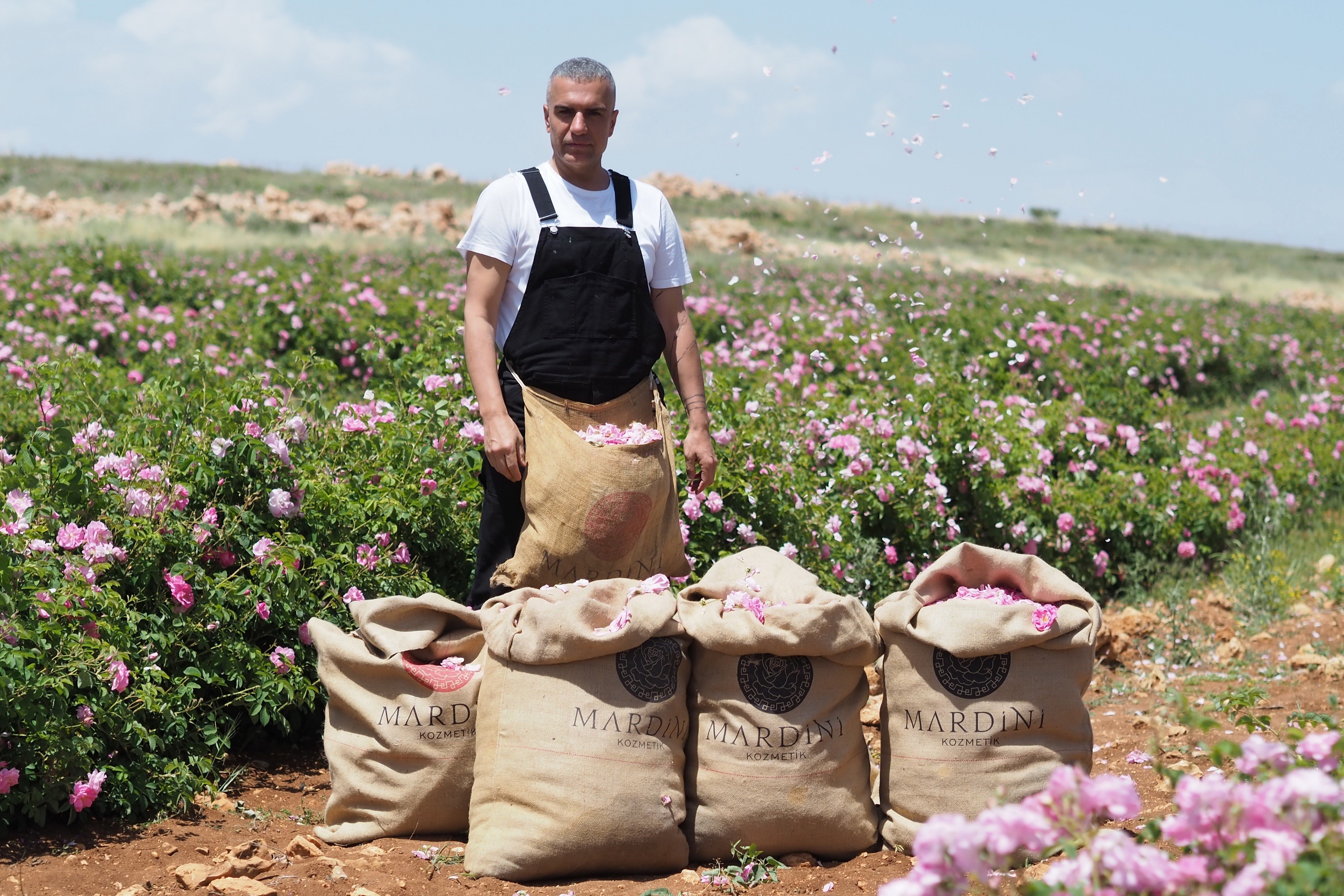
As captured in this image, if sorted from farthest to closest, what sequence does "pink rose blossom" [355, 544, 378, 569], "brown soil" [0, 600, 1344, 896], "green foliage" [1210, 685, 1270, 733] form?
"pink rose blossom" [355, 544, 378, 569] < "brown soil" [0, 600, 1344, 896] < "green foliage" [1210, 685, 1270, 733]

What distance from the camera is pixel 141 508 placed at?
3643 millimetres

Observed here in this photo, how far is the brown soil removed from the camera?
2928 millimetres

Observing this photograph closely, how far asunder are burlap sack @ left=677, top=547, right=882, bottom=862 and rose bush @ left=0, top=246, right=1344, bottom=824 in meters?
1.31

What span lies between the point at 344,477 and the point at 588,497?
1.39 m

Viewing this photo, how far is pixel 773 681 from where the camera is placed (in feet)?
10.2

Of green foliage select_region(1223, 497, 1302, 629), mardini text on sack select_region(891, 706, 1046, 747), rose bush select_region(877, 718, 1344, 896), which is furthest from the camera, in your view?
green foliage select_region(1223, 497, 1302, 629)

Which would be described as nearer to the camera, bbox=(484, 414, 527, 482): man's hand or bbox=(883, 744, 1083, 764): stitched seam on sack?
bbox=(883, 744, 1083, 764): stitched seam on sack

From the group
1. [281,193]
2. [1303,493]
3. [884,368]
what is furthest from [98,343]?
[281,193]

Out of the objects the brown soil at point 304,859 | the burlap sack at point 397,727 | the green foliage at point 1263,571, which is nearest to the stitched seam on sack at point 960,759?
the brown soil at point 304,859

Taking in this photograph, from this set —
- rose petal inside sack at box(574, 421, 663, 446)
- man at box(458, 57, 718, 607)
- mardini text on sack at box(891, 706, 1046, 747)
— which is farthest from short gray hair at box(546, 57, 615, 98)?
mardini text on sack at box(891, 706, 1046, 747)

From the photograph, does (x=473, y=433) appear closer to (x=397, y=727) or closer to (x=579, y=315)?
(x=579, y=315)

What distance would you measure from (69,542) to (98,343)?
276 inches

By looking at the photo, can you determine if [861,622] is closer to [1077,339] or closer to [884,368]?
[884,368]

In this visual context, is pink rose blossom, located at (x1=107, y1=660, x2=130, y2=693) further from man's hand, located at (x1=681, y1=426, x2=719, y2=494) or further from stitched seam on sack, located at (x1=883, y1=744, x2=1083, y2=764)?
stitched seam on sack, located at (x1=883, y1=744, x2=1083, y2=764)
